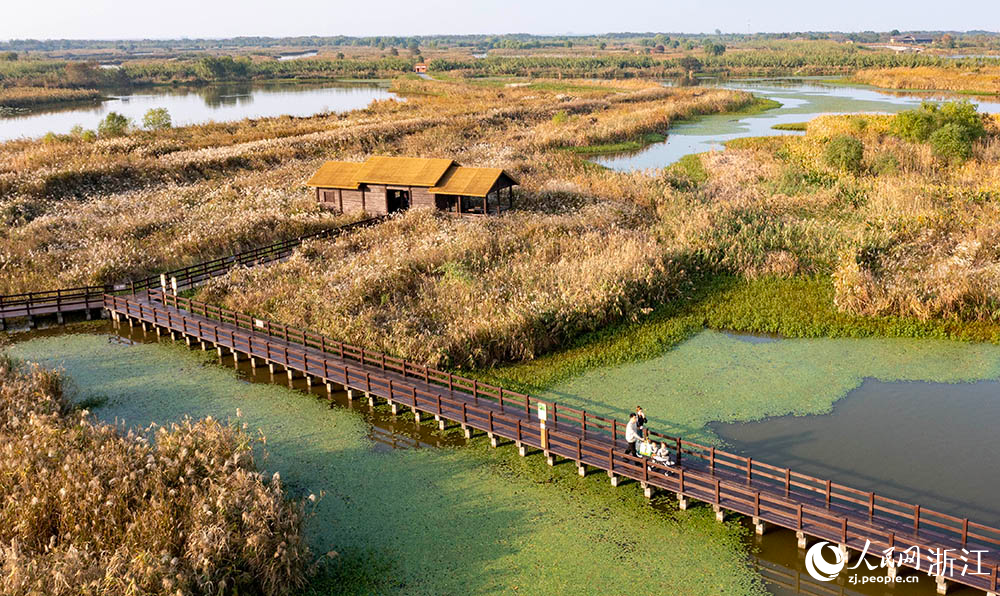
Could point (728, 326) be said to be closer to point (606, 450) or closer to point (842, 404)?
point (842, 404)

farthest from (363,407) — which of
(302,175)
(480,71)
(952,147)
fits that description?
(480,71)

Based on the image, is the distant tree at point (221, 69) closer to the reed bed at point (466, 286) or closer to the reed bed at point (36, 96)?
the reed bed at point (36, 96)

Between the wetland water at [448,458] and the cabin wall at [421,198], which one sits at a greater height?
the cabin wall at [421,198]

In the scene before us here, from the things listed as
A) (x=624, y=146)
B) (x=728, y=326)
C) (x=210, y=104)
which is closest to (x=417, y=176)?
(x=728, y=326)

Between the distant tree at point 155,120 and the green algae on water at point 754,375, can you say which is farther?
the distant tree at point 155,120

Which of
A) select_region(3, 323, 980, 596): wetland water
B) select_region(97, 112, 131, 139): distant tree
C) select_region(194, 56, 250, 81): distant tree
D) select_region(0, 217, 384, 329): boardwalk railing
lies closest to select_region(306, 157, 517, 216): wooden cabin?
select_region(0, 217, 384, 329): boardwalk railing

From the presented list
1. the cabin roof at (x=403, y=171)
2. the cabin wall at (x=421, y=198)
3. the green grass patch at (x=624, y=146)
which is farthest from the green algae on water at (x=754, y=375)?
the green grass patch at (x=624, y=146)

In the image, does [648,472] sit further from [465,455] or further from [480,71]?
[480,71]
